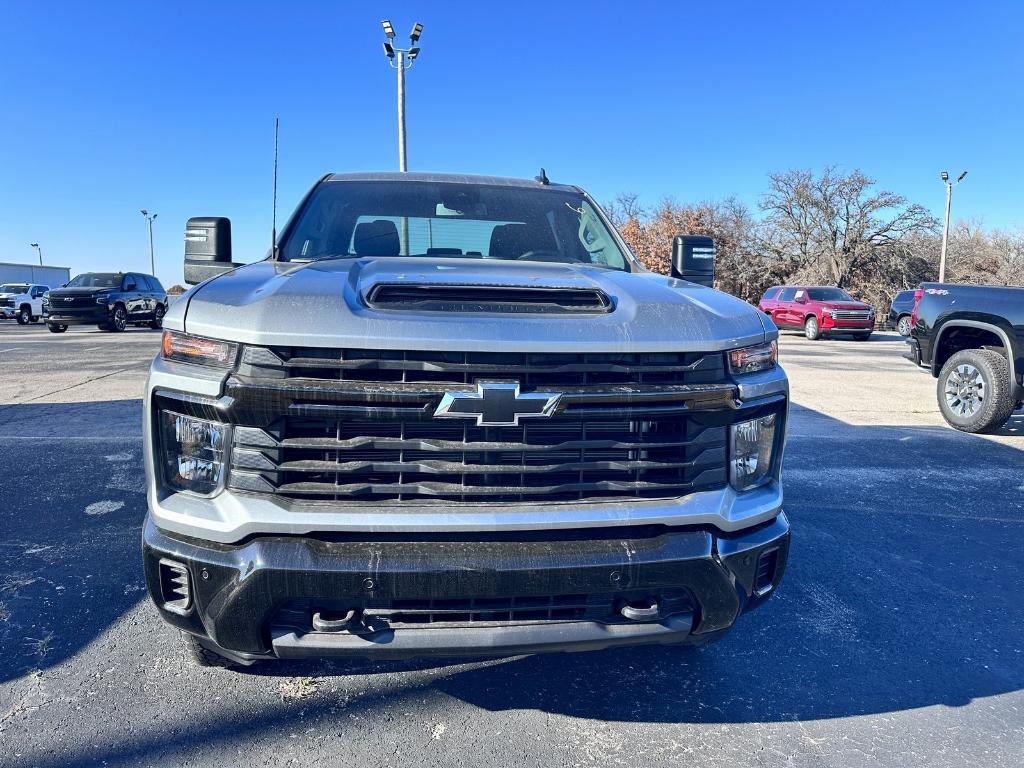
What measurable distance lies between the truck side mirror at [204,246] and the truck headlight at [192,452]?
1.48 meters

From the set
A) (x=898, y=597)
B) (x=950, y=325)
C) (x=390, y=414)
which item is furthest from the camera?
(x=950, y=325)

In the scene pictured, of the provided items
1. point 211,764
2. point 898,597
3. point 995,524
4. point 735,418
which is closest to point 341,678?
point 211,764

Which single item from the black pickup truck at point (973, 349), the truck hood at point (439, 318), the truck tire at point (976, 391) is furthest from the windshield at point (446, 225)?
the truck tire at point (976, 391)

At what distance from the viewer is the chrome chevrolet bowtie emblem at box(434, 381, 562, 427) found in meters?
1.88

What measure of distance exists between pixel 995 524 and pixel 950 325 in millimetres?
3464

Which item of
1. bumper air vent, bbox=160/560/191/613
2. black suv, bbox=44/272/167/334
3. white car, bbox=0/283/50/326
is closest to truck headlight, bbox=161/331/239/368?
bumper air vent, bbox=160/560/191/613

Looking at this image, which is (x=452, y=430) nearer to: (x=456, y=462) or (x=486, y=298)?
(x=456, y=462)

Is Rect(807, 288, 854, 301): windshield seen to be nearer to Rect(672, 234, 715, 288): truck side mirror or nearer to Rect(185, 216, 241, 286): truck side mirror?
Rect(672, 234, 715, 288): truck side mirror

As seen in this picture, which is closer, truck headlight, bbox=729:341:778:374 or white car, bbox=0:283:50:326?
truck headlight, bbox=729:341:778:374

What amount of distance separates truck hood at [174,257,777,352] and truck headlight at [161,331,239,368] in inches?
1.1

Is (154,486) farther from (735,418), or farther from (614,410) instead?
(735,418)

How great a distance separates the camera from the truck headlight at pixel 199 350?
1937mm

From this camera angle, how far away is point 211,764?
2.07 meters

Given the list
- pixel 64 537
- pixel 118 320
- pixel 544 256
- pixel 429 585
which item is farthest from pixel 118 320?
pixel 429 585
